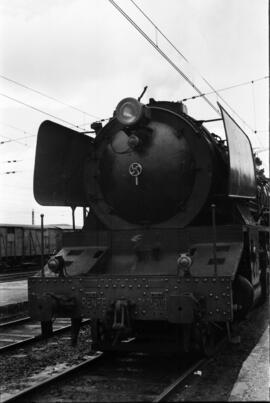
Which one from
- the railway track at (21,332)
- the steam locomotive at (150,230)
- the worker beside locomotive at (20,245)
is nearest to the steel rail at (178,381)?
the steam locomotive at (150,230)

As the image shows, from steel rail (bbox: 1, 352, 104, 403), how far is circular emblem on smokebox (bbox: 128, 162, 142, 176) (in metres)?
2.44

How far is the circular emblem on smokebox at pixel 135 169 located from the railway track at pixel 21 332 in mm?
3252

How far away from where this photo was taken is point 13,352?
7.22 meters

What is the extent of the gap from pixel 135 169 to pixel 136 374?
2.56 metres

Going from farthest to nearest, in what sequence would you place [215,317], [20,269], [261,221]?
Result: [20,269]
[261,221]
[215,317]

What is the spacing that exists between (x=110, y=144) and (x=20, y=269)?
2361cm

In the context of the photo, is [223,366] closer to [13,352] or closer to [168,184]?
[168,184]

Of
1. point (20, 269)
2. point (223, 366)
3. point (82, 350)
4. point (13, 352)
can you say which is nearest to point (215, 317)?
point (223, 366)

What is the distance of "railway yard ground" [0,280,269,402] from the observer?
4945 millimetres

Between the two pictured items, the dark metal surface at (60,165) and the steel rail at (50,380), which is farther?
the dark metal surface at (60,165)

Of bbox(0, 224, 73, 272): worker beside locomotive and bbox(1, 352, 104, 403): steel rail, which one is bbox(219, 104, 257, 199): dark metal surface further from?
bbox(0, 224, 73, 272): worker beside locomotive

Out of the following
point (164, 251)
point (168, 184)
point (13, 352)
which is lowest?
point (13, 352)

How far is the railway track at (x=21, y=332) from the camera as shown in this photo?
774 centimetres

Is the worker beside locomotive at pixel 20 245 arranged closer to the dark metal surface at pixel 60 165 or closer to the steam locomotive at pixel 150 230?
the dark metal surface at pixel 60 165
